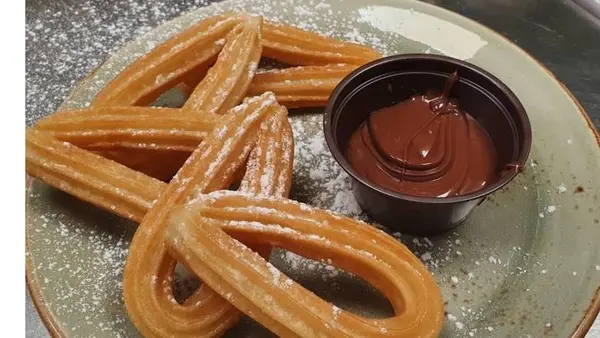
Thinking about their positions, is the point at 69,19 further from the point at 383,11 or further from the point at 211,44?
the point at 383,11

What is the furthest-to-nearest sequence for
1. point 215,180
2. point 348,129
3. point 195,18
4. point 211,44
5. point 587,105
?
1. point 587,105
2. point 195,18
3. point 211,44
4. point 348,129
5. point 215,180

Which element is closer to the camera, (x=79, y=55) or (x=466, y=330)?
(x=466, y=330)

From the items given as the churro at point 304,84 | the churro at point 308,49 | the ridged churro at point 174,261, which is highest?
the churro at point 308,49

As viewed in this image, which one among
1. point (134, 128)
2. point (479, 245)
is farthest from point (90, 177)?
point (479, 245)

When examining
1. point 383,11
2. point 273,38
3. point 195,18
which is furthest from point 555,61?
point 195,18

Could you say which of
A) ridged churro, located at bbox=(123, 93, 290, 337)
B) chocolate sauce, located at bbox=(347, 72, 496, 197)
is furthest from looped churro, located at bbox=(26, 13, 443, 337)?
chocolate sauce, located at bbox=(347, 72, 496, 197)

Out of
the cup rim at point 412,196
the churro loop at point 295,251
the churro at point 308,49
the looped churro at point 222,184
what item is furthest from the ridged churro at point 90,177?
the churro at point 308,49

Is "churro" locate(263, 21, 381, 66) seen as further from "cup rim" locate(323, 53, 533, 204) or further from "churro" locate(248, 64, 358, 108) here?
"cup rim" locate(323, 53, 533, 204)

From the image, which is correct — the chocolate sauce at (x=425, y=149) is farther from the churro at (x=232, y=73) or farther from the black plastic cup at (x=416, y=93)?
the churro at (x=232, y=73)
